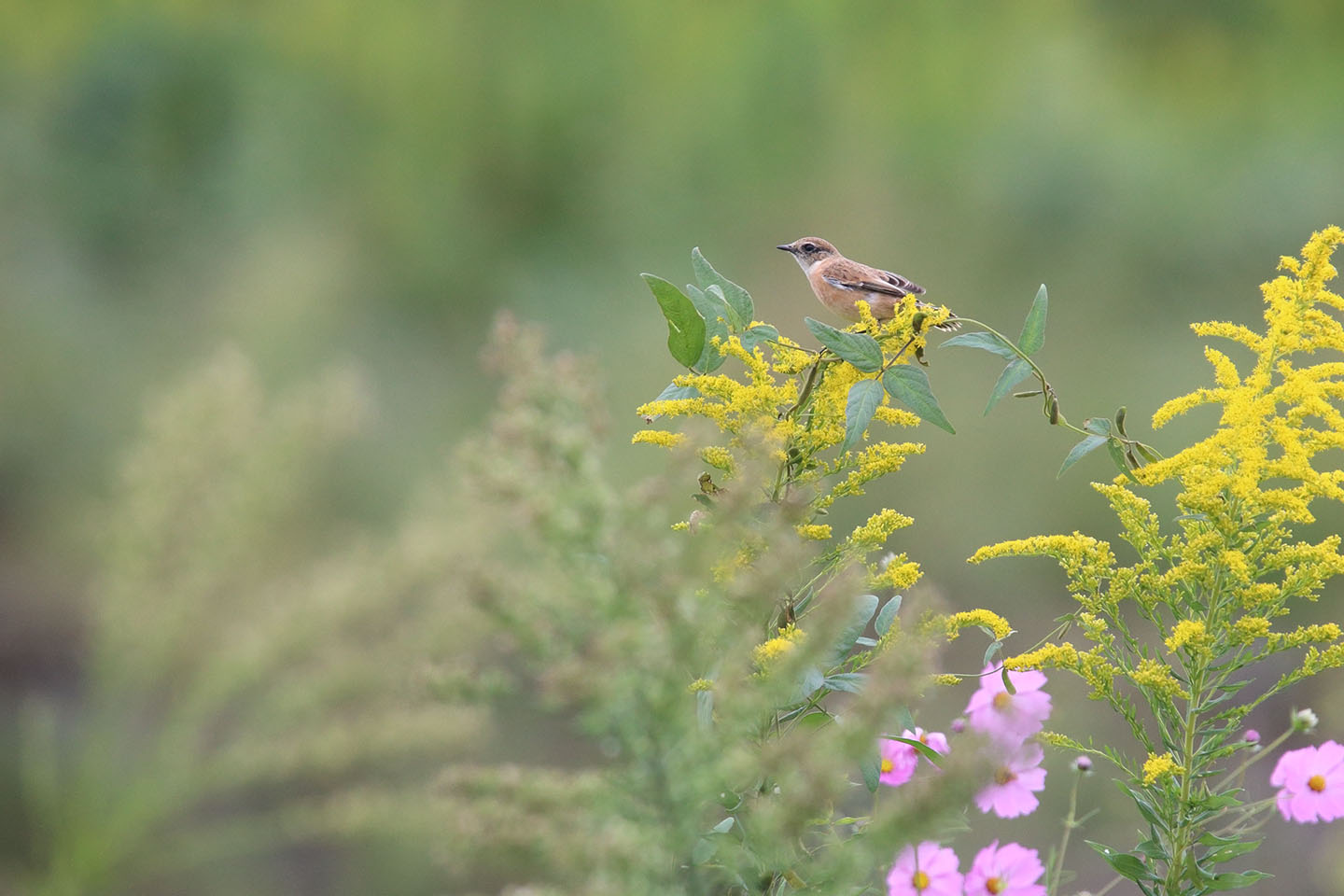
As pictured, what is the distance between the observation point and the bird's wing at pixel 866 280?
4.14 feet

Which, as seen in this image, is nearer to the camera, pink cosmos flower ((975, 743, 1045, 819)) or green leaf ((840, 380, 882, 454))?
green leaf ((840, 380, 882, 454))

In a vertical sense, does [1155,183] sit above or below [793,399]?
above

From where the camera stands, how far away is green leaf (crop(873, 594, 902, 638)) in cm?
86

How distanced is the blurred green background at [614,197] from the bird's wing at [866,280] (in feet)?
8.25

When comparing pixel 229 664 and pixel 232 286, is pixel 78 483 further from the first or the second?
pixel 229 664

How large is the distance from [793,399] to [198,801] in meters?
2.77

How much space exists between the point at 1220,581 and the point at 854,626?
0.27 m

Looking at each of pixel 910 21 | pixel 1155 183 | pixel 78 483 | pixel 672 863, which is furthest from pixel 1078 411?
pixel 672 863

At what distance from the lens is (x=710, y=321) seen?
2.94 ft

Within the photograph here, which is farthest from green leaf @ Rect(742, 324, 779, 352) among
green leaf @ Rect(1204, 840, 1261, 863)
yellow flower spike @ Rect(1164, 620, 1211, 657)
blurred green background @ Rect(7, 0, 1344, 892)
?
blurred green background @ Rect(7, 0, 1344, 892)

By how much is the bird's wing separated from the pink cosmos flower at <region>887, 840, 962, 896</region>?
576 mm

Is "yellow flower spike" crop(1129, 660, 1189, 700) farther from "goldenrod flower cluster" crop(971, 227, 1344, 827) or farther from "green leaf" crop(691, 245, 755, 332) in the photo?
"green leaf" crop(691, 245, 755, 332)

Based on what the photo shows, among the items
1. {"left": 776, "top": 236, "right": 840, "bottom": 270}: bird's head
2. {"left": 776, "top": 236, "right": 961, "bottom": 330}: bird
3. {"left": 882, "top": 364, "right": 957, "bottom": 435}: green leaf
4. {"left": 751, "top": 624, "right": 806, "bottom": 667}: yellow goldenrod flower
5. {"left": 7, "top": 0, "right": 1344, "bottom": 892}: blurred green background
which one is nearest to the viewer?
{"left": 751, "top": 624, "right": 806, "bottom": 667}: yellow goldenrod flower

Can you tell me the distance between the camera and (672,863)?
0.55 metres
